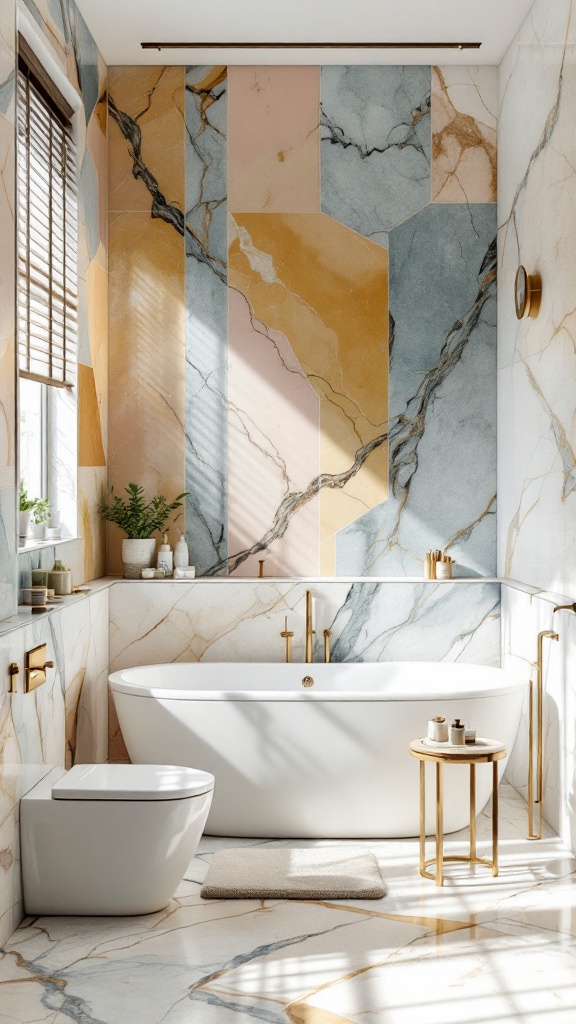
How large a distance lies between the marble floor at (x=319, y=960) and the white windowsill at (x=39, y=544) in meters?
1.19

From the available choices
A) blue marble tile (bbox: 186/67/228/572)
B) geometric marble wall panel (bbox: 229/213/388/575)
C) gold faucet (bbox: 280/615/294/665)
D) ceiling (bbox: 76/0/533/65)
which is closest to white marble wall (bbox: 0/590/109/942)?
blue marble tile (bbox: 186/67/228/572)

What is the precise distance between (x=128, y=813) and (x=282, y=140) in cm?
319

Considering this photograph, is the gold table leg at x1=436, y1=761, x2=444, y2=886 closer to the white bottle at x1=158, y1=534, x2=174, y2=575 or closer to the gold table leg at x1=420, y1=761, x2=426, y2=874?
the gold table leg at x1=420, y1=761, x2=426, y2=874

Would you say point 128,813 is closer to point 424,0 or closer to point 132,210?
point 132,210

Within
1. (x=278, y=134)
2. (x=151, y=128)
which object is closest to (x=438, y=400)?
(x=278, y=134)

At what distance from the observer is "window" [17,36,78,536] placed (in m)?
3.61

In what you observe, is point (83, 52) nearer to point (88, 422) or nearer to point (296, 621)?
point (88, 422)

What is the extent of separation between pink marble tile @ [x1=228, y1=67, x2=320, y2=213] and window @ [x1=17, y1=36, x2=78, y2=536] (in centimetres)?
90

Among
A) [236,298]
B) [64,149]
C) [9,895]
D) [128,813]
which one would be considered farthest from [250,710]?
[64,149]

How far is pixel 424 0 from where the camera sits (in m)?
4.18

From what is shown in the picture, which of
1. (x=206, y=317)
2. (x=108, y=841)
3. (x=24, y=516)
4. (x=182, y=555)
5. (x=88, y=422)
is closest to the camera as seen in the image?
(x=108, y=841)

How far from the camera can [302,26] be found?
174 inches

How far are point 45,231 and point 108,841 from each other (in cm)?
221

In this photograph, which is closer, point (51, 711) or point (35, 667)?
point (35, 667)
